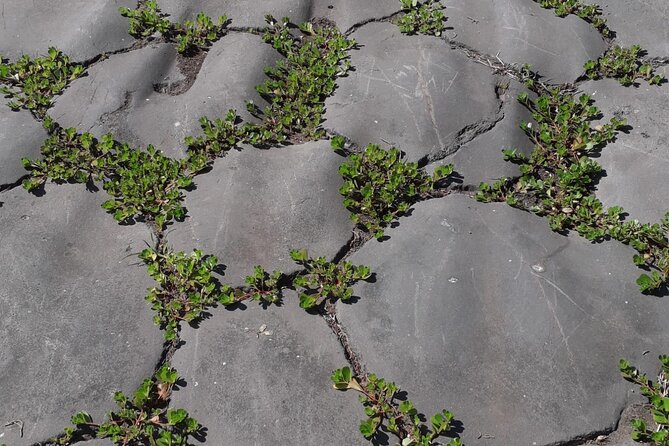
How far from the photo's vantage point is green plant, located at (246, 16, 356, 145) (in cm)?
341

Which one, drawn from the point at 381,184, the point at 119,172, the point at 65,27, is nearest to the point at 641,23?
the point at 381,184

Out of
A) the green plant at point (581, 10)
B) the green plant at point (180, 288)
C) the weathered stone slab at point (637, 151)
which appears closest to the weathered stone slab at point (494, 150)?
the weathered stone slab at point (637, 151)

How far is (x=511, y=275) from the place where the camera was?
112 inches

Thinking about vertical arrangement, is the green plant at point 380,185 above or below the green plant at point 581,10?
below

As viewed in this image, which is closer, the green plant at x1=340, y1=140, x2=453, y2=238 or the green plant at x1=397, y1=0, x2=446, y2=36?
the green plant at x1=340, y1=140, x2=453, y2=238

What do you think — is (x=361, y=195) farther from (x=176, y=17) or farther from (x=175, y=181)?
(x=176, y=17)

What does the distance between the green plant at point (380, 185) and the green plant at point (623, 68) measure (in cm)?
121

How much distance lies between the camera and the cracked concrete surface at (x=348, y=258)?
2.50m

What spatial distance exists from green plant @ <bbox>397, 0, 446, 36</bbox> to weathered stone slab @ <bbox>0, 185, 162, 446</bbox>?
1968mm

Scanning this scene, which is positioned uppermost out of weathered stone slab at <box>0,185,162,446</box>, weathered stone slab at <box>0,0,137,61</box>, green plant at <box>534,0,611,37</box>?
green plant at <box>534,0,611,37</box>

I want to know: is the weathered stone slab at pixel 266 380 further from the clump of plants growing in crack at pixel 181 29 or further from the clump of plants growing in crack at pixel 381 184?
the clump of plants growing in crack at pixel 181 29

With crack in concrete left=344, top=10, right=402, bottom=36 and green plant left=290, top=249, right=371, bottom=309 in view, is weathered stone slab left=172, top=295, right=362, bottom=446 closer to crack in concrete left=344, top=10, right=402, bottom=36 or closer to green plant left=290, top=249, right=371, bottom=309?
green plant left=290, top=249, right=371, bottom=309

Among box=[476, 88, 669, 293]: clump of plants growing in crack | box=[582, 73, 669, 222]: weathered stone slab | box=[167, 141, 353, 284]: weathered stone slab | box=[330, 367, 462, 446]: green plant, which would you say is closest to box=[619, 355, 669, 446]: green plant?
box=[476, 88, 669, 293]: clump of plants growing in crack

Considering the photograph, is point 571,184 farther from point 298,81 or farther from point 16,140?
point 16,140
